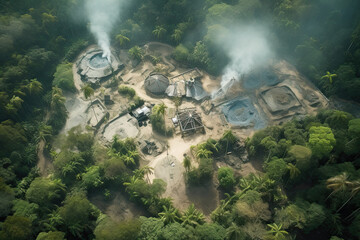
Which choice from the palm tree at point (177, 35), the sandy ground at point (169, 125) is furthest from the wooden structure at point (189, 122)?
the palm tree at point (177, 35)

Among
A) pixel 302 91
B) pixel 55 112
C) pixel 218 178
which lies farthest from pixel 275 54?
pixel 55 112

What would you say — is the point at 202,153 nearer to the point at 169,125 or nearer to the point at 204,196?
the point at 204,196

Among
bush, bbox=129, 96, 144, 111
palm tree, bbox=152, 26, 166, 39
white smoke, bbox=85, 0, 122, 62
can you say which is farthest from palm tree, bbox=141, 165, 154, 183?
white smoke, bbox=85, 0, 122, 62

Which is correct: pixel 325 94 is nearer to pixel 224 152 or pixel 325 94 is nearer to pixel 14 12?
pixel 224 152

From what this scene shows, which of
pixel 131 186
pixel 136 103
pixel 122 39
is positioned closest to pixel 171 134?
pixel 136 103

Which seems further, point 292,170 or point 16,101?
point 16,101

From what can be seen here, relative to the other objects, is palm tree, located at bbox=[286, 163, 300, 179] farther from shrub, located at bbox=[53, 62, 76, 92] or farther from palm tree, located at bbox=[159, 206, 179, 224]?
shrub, located at bbox=[53, 62, 76, 92]
